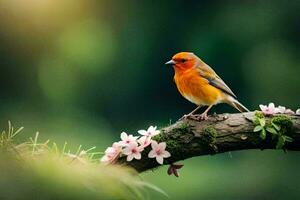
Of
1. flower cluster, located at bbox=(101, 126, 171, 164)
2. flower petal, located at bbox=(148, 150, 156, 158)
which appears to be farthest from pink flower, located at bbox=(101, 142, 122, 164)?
flower petal, located at bbox=(148, 150, 156, 158)

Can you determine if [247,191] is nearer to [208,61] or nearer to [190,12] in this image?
[208,61]

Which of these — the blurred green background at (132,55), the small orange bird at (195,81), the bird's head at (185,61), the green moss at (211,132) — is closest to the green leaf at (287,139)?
the green moss at (211,132)

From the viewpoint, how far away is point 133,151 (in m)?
2.79

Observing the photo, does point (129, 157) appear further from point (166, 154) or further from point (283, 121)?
point (283, 121)

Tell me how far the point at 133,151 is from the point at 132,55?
13.8m

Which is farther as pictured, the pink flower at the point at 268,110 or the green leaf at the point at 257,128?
the pink flower at the point at 268,110

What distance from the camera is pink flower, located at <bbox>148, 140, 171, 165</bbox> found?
2.76 meters

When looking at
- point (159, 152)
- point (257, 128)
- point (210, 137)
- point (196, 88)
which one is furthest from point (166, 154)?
point (196, 88)

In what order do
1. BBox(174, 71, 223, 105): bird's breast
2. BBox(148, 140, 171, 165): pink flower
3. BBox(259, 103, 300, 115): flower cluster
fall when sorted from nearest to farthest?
1. BBox(148, 140, 171, 165): pink flower
2. BBox(259, 103, 300, 115): flower cluster
3. BBox(174, 71, 223, 105): bird's breast

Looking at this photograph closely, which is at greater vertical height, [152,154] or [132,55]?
[152,154]

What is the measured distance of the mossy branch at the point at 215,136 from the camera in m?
2.78

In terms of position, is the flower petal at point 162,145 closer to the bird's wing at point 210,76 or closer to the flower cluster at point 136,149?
the flower cluster at point 136,149

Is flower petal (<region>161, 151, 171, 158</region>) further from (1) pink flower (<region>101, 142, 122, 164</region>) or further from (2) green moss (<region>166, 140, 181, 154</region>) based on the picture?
(1) pink flower (<region>101, 142, 122, 164</region>)

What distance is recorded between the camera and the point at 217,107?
15.6 meters
